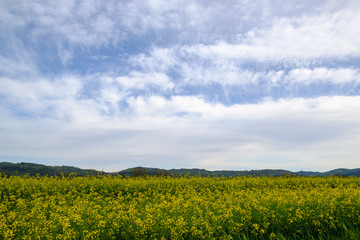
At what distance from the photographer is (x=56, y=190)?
1067 centimetres

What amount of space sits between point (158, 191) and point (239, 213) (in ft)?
20.3

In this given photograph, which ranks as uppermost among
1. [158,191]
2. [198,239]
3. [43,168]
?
[43,168]

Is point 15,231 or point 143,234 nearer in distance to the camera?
point 143,234

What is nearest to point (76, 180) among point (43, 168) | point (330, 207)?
point (330, 207)

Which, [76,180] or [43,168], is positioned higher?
[43,168]

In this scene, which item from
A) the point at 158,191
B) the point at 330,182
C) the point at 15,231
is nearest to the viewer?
the point at 15,231

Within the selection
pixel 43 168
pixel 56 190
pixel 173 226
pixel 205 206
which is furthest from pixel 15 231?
pixel 43 168

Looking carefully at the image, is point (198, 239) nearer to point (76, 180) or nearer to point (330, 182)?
point (76, 180)

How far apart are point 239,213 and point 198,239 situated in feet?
5.02

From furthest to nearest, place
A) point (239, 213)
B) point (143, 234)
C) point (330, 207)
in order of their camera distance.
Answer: point (330, 207)
point (239, 213)
point (143, 234)

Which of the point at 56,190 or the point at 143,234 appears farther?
the point at 56,190

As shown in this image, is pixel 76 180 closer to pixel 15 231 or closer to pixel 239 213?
pixel 15 231

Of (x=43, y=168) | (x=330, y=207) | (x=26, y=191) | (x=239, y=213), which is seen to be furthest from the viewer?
(x=43, y=168)

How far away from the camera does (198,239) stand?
4.68 m
